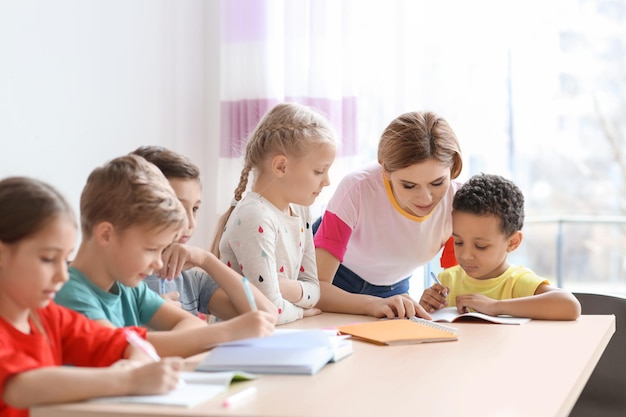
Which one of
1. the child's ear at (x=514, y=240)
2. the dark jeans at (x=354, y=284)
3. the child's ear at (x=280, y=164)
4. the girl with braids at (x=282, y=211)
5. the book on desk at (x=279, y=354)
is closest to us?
the book on desk at (x=279, y=354)

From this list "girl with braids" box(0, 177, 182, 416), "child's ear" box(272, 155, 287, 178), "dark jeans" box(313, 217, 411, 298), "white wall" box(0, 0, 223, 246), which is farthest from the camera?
"white wall" box(0, 0, 223, 246)

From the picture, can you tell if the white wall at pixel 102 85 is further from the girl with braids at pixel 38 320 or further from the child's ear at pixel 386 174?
the girl with braids at pixel 38 320

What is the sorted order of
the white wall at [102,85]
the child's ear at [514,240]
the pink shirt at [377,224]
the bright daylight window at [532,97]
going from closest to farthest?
the child's ear at [514,240] < the pink shirt at [377,224] < the white wall at [102,85] < the bright daylight window at [532,97]

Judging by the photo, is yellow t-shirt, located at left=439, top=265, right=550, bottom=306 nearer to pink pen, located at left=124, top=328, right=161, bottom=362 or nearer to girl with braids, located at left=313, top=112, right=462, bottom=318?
girl with braids, located at left=313, top=112, right=462, bottom=318

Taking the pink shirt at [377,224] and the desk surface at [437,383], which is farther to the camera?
the pink shirt at [377,224]

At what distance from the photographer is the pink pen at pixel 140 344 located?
1.26 m

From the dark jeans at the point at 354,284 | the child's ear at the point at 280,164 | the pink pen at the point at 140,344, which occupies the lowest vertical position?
the dark jeans at the point at 354,284

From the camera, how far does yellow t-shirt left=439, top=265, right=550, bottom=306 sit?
202 cm

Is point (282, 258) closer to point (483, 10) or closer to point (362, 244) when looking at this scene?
point (362, 244)

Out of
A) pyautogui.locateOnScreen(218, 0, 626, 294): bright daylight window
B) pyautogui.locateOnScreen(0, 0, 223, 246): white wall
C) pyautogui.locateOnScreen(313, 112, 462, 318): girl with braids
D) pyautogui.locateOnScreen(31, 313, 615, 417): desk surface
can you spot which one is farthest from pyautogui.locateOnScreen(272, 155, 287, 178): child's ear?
pyautogui.locateOnScreen(218, 0, 626, 294): bright daylight window

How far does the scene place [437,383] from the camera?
1272mm

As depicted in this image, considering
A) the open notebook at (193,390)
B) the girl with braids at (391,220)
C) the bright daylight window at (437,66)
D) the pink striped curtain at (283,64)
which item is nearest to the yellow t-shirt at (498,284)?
the girl with braids at (391,220)

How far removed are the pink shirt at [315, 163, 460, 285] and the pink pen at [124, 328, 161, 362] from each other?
0.94 meters

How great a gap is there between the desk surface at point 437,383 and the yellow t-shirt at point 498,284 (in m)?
0.30
